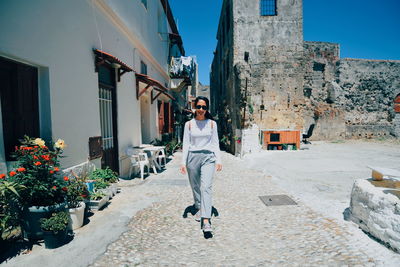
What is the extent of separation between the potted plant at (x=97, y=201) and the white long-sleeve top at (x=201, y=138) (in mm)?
1749

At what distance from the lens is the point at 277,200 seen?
4.36m

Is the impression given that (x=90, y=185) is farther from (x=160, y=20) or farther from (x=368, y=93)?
(x=368, y=93)

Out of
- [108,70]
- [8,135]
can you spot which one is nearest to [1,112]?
[8,135]

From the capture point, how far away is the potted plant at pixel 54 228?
2605 mm

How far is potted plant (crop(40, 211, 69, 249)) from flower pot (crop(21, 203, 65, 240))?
8 centimetres

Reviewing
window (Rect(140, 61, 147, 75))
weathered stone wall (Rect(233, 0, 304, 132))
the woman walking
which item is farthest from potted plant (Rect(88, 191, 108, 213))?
weathered stone wall (Rect(233, 0, 304, 132))

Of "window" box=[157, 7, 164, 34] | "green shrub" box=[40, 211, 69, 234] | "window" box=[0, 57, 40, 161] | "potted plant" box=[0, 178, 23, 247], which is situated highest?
"window" box=[157, 7, 164, 34]

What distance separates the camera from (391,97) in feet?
59.2

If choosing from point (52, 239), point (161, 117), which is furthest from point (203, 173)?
point (161, 117)

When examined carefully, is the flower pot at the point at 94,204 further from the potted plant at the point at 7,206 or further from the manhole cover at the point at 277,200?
the manhole cover at the point at 277,200

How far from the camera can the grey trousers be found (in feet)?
10.2

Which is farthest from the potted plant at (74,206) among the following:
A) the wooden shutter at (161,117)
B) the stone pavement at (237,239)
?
the wooden shutter at (161,117)

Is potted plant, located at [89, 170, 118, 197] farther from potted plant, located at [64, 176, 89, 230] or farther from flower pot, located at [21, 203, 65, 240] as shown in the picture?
flower pot, located at [21, 203, 65, 240]

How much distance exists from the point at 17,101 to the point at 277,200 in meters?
4.58
